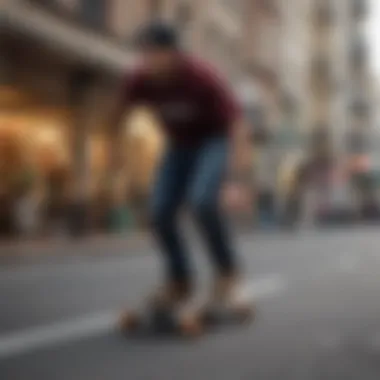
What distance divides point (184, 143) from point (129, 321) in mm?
173

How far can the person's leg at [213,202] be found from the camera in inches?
43.4

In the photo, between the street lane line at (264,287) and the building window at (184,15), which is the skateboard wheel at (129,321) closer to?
the street lane line at (264,287)

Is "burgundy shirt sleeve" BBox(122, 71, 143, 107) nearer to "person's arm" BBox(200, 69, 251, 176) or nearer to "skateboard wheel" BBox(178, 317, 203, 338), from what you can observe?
"person's arm" BBox(200, 69, 251, 176)

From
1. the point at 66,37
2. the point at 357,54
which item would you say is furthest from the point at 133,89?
the point at 357,54

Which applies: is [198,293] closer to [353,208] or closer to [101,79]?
[101,79]

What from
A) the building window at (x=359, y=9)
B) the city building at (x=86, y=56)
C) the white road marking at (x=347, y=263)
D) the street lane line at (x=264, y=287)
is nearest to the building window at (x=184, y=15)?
the city building at (x=86, y=56)

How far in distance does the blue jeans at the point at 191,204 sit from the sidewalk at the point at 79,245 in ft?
0.08

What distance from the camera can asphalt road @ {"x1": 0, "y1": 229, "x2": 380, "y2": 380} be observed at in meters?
0.83


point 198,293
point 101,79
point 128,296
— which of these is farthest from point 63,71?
point 198,293

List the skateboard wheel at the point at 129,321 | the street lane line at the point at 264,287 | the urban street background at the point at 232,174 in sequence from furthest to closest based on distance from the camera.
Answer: the street lane line at the point at 264,287 → the skateboard wheel at the point at 129,321 → the urban street background at the point at 232,174

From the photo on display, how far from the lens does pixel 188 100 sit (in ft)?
3.29

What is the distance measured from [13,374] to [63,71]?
0.35 m

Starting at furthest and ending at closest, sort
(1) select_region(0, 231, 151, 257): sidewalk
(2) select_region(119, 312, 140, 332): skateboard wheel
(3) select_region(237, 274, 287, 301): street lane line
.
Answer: (3) select_region(237, 274, 287, 301): street lane line
(2) select_region(119, 312, 140, 332): skateboard wheel
(1) select_region(0, 231, 151, 257): sidewalk

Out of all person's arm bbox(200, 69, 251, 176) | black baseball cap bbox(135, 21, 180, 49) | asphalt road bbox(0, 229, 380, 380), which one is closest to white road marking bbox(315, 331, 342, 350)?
asphalt road bbox(0, 229, 380, 380)
